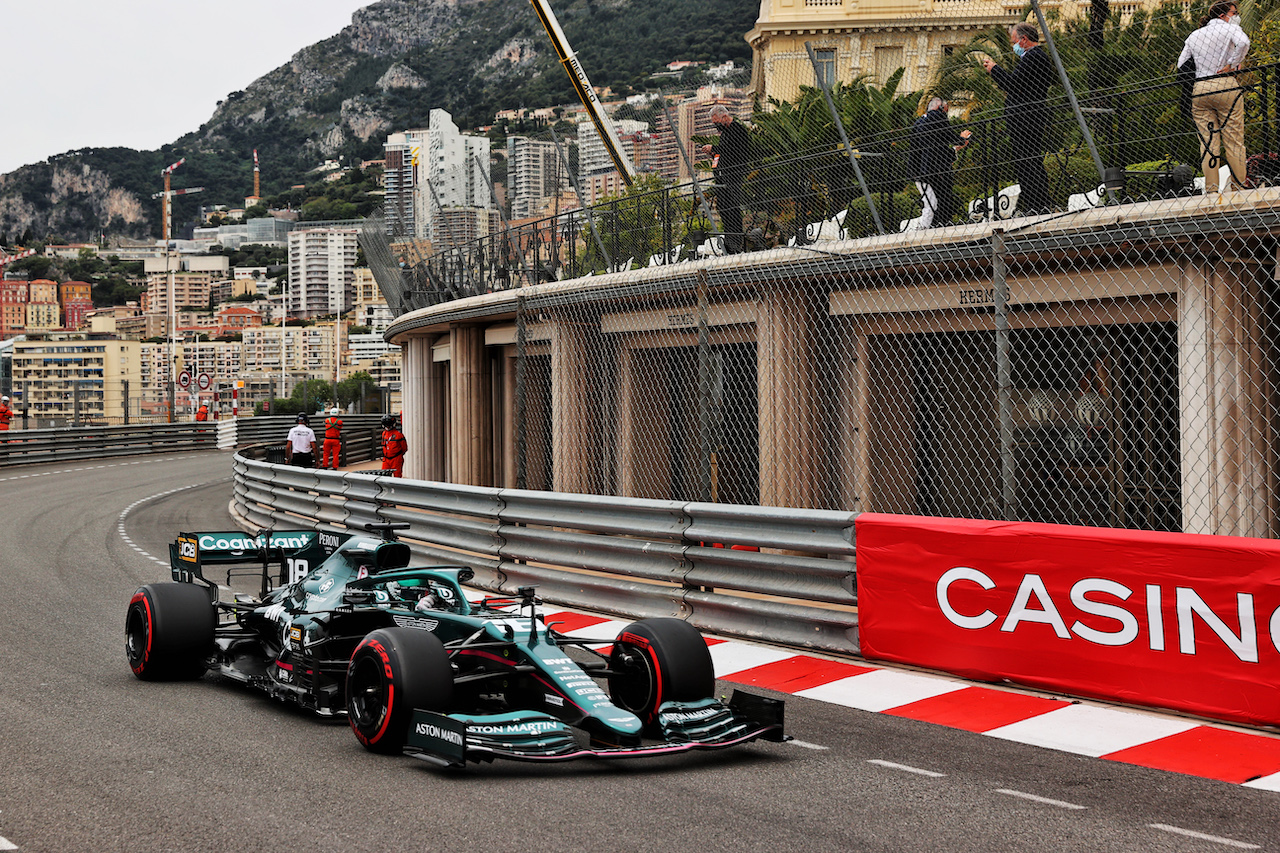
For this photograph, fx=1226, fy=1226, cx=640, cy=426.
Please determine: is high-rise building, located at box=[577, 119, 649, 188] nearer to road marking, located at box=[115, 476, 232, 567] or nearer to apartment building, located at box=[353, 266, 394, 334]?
road marking, located at box=[115, 476, 232, 567]

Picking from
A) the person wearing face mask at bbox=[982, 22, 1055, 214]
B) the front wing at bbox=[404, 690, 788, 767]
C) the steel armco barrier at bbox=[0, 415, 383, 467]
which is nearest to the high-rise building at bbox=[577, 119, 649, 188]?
the person wearing face mask at bbox=[982, 22, 1055, 214]

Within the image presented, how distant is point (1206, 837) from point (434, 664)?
3.19 metres

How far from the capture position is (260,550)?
7.76 m

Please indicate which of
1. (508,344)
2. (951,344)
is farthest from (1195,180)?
(508,344)

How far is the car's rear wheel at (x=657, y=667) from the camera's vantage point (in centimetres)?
589

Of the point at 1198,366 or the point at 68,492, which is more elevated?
the point at 1198,366

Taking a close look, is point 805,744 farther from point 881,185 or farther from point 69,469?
point 69,469

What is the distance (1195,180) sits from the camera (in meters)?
8.50

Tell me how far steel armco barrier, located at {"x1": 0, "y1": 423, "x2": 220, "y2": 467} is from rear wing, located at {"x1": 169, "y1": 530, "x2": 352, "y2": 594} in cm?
2398

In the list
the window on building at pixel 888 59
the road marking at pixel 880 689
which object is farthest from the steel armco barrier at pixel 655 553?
the window on building at pixel 888 59

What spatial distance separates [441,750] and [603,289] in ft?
22.0

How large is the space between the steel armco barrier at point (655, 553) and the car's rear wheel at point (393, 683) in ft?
10.2

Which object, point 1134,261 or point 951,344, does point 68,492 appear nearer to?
point 951,344

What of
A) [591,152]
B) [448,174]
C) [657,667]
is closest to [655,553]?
[657,667]
